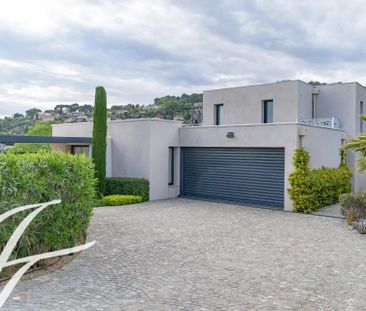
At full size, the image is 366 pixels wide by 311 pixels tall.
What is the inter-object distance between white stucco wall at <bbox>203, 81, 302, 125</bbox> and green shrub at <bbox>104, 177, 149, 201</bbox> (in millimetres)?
8937

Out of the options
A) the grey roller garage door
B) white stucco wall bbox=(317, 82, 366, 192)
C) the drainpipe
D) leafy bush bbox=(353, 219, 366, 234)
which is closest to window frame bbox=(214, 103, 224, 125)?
the drainpipe

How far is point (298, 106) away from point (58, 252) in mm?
16606

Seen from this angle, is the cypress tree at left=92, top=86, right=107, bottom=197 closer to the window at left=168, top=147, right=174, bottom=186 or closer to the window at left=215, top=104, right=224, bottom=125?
the window at left=168, top=147, right=174, bottom=186

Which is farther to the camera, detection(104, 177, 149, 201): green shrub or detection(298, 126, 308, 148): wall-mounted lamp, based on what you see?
detection(104, 177, 149, 201): green shrub

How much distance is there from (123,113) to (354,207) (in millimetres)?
21200

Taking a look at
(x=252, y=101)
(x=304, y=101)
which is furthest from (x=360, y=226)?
(x=252, y=101)

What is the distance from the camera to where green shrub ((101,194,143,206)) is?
46.1ft

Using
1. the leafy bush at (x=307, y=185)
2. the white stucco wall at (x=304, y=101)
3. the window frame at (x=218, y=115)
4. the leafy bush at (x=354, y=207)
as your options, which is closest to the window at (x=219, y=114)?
the window frame at (x=218, y=115)

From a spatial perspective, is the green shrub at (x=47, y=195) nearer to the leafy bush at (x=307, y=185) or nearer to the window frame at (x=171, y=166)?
the leafy bush at (x=307, y=185)

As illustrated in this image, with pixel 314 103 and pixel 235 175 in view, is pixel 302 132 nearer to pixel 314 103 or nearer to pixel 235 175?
pixel 235 175

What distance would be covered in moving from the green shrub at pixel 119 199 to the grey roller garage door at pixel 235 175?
292cm

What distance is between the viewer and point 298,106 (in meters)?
19.9

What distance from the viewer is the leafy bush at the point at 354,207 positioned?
10.9 m

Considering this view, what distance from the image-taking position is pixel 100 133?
15.3 metres
